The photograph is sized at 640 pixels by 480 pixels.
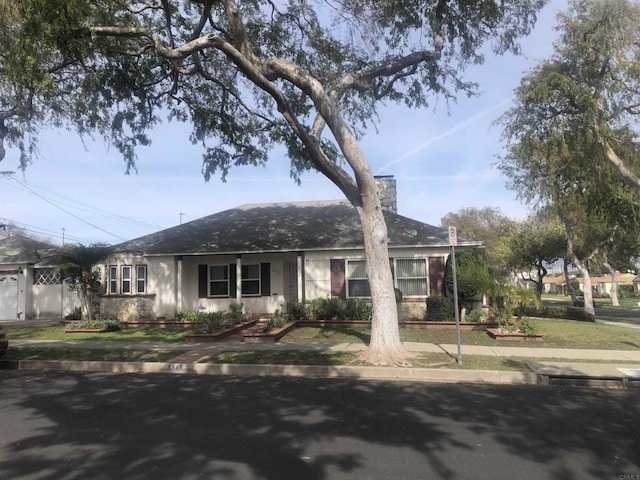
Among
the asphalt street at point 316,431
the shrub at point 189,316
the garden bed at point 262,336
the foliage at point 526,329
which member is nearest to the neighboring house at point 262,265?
the shrub at point 189,316

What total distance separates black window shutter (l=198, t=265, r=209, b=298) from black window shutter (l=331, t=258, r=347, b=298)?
A: 570 cm

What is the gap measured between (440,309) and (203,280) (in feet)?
33.0

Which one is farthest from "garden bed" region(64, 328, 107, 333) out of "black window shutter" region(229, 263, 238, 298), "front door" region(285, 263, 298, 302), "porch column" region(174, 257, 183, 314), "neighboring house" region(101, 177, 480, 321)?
"front door" region(285, 263, 298, 302)

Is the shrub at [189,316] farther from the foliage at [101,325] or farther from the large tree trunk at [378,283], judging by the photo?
the large tree trunk at [378,283]

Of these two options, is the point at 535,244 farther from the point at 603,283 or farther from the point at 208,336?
the point at 603,283

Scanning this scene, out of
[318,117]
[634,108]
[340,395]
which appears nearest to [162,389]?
[340,395]

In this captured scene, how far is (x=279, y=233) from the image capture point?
20.9m

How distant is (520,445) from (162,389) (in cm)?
584

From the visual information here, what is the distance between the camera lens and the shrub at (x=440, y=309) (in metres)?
17.0

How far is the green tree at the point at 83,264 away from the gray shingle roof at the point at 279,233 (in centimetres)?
244

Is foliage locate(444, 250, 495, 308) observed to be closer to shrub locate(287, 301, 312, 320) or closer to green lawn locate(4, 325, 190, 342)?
shrub locate(287, 301, 312, 320)

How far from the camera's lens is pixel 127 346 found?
1319 centimetres

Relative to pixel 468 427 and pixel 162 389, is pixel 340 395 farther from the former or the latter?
pixel 162 389

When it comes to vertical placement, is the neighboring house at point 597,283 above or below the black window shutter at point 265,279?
below
